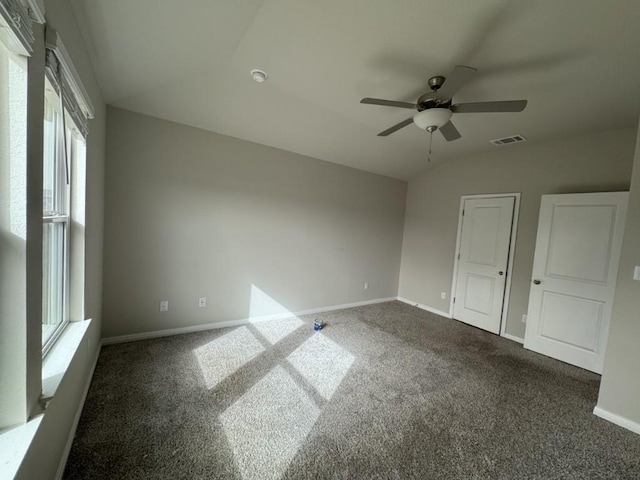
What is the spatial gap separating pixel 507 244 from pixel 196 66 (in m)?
4.18

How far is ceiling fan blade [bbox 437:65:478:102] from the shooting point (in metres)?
1.47

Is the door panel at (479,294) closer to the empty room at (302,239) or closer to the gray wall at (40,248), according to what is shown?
the empty room at (302,239)

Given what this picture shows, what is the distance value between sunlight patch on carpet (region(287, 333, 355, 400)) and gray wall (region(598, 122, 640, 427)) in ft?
6.82

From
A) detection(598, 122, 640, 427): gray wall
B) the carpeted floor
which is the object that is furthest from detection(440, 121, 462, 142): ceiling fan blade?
the carpeted floor

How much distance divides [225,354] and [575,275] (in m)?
3.94

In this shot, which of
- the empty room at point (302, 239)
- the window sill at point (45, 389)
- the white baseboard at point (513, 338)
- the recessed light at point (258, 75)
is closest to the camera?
the window sill at point (45, 389)

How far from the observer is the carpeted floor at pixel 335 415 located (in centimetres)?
147

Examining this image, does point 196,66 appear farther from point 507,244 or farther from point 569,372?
point 569,372

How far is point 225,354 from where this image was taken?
257 cm

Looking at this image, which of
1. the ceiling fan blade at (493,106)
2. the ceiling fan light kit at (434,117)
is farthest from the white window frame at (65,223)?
the ceiling fan blade at (493,106)

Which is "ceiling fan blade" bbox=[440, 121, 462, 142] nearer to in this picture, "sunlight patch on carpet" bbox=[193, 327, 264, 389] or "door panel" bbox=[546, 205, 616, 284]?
"door panel" bbox=[546, 205, 616, 284]

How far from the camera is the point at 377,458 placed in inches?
60.0

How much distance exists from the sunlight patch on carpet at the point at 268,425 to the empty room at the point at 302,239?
2 cm

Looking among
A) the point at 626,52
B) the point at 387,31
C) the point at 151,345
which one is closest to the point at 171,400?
the point at 151,345
